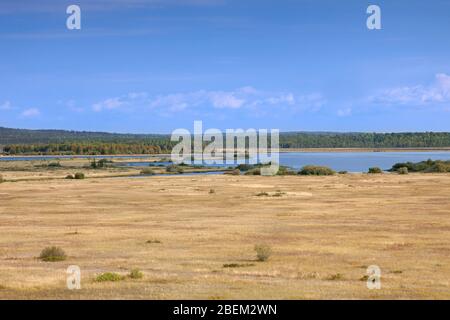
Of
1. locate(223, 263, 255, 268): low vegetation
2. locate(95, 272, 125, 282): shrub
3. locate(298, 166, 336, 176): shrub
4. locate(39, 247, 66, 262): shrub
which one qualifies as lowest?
locate(298, 166, 336, 176): shrub

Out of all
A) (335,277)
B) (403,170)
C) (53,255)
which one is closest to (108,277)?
(53,255)

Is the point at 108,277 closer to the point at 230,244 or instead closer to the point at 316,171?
the point at 230,244

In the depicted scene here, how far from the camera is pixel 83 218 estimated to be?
51062 millimetres

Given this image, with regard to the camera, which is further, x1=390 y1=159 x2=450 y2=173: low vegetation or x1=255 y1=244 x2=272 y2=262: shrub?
x1=390 y1=159 x2=450 y2=173: low vegetation

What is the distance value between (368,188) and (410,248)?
5298 cm

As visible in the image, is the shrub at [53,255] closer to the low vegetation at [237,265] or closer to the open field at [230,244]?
the open field at [230,244]

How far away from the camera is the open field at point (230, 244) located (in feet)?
70.3

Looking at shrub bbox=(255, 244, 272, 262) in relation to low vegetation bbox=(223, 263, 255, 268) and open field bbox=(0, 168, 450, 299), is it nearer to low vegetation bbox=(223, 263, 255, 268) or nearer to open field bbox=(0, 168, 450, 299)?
open field bbox=(0, 168, 450, 299)

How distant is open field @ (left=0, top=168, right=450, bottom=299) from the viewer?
21422mm

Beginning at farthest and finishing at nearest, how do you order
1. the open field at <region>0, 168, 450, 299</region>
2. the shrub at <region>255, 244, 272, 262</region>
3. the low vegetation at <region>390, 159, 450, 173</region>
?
the low vegetation at <region>390, 159, 450, 173</region>, the shrub at <region>255, 244, 272, 262</region>, the open field at <region>0, 168, 450, 299</region>

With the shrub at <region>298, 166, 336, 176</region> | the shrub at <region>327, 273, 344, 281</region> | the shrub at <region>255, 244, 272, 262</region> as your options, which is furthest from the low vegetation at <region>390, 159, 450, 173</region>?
the shrub at <region>327, 273, 344, 281</region>
